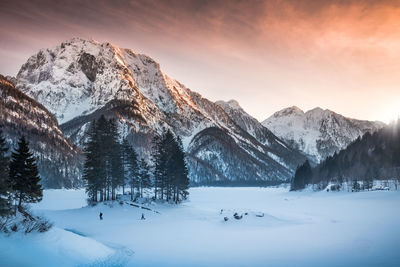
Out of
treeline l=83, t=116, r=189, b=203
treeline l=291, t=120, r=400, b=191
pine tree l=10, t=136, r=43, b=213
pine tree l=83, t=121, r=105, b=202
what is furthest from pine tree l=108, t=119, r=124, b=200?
treeline l=291, t=120, r=400, b=191

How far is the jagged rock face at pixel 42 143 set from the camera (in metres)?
156

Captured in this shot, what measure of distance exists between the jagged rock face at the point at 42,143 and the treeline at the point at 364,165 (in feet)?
408

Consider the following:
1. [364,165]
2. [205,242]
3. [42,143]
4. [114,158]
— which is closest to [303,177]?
[364,165]

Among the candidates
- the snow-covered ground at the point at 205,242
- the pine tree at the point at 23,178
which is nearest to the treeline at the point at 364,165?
the snow-covered ground at the point at 205,242

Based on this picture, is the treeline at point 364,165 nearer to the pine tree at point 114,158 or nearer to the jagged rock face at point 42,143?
the pine tree at point 114,158

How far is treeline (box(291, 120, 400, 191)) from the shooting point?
9627 centimetres

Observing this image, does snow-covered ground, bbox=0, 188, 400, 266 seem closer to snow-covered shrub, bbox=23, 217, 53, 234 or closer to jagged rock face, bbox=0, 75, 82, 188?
snow-covered shrub, bbox=23, 217, 53, 234

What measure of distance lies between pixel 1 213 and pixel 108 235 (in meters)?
11.8

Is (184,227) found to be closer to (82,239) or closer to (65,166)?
(82,239)

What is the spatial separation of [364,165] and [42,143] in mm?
174251

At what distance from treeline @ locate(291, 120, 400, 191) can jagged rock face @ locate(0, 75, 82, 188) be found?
12448 centimetres

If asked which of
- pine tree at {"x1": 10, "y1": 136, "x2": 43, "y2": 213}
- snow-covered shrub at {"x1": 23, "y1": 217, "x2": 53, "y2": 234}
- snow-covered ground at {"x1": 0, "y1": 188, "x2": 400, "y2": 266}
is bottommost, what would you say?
snow-covered ground at {"x1": 0, "y1": 188, "x2": 400, "y2": 266}

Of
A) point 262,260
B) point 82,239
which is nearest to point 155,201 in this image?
point 82,239

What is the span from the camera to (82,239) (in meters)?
22.9
